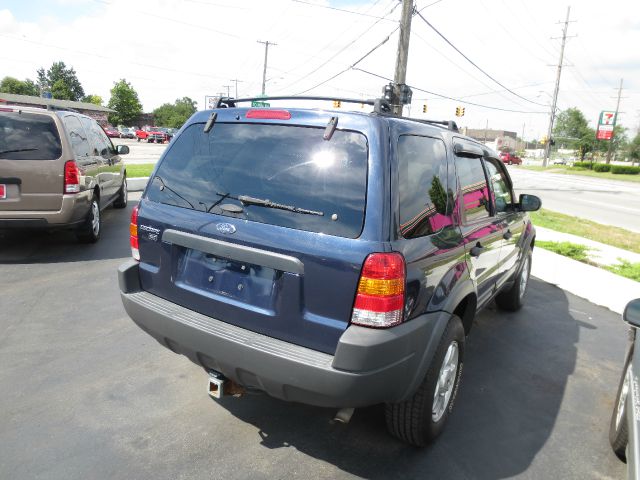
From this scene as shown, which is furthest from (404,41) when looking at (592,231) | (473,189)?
(473,189)

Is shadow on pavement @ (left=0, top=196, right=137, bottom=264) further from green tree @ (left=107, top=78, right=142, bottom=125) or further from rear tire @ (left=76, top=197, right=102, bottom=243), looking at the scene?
green tree @ (left=107, top=78, right=142, bottom=125)

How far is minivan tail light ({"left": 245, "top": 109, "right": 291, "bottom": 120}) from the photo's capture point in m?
2.63

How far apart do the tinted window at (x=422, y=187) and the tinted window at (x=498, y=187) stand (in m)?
1.25

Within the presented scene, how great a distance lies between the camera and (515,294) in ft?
17.1

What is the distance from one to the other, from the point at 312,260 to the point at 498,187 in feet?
8.93

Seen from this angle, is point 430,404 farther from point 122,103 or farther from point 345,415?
point 122,103

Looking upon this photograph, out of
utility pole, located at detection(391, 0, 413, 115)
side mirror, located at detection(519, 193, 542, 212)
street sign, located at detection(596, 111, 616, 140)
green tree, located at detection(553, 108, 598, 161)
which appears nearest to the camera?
side mirror, located at detection(519, 193, 542, 212)

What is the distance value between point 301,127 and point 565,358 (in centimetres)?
327

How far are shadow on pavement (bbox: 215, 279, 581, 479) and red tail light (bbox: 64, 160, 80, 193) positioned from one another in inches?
161

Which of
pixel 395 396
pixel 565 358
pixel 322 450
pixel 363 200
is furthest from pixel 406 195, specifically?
pixel 565 358

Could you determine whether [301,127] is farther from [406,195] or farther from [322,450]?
[322,450]

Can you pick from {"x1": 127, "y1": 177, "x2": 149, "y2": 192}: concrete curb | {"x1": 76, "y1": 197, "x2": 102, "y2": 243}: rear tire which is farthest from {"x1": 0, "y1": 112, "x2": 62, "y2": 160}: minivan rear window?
{"x1": 127, "y1": 177, "x2": 149, "y2": 192}: concrete curb

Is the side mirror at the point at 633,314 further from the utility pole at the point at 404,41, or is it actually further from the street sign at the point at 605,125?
the street sign at the point at 605,125

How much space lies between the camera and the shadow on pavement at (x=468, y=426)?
2.68 meters
